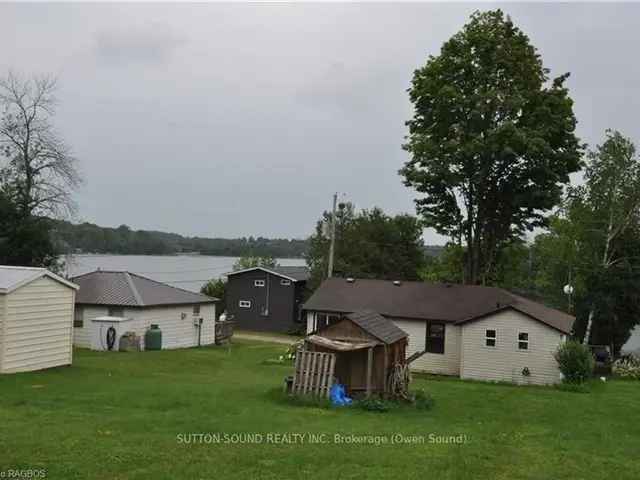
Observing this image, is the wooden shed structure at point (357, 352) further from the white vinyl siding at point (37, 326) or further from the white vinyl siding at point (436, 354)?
the white vinyl siding at point (436, 354)

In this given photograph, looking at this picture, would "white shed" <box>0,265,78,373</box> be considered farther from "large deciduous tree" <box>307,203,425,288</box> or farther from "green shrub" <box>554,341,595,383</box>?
"large deciduous tree" <box>307,203,425,288</box>

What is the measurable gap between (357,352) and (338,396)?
1.38 m

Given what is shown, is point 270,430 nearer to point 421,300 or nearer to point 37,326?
point 37,326

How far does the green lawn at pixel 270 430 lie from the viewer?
9414mm

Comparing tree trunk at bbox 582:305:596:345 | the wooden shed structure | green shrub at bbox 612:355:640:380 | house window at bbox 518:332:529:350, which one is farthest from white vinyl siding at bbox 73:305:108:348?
tree trunk at bbox 582:305:596:345

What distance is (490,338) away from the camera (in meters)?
27.5

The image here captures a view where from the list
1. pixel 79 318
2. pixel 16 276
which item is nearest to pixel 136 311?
pixel 79 318

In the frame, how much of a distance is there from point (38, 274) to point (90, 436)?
9.96 m

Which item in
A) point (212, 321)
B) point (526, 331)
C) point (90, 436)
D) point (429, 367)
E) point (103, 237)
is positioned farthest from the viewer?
point (103, 237)

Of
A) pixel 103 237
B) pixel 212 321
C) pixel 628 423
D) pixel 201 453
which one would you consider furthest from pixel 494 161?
pixel 103 237

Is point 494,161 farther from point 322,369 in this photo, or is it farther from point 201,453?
point 201,453

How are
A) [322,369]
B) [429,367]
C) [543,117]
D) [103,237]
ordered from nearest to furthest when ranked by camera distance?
1. [322,369]
2. [429,367]
3. [543,117]
4. [103,237]

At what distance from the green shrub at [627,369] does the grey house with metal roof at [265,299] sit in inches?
903

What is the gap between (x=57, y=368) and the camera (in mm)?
20234
